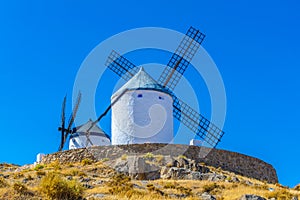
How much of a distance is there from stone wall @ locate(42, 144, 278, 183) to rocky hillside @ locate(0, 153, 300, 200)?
1.38 feet

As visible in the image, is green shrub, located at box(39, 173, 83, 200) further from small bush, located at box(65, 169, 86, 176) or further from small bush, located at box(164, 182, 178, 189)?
small bush, located at box(65, 169, 86, 176)

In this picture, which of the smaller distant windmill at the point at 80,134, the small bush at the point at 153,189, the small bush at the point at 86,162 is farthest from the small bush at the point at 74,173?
the smaller distant windmill at the point at 80,134

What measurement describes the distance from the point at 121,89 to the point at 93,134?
6.60 meters

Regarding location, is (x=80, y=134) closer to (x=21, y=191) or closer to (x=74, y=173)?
(x=74, y=173)

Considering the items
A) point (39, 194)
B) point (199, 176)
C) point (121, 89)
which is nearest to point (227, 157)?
Answer: point (199, 176)

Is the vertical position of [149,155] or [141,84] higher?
[141,84]

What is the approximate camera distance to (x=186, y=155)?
22.0 meters

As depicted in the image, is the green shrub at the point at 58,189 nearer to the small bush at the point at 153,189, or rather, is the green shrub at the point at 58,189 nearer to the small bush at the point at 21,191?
the small bush at the point at 21,191

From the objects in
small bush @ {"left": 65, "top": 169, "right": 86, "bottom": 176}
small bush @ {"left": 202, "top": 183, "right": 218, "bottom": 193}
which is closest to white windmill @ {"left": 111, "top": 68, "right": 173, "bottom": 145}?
small bush @ {"left": 65, "top": 169, "right": 86, "bottom": 176}

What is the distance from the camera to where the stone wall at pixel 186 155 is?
71.3 ft

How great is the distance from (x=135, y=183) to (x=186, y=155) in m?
6.01

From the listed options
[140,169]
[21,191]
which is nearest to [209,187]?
[140,169]

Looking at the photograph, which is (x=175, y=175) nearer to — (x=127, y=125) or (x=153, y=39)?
(x=127, y=125)

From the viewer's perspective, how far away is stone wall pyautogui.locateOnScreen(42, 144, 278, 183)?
855 inches
